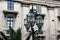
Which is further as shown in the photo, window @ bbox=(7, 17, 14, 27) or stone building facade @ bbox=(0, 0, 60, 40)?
window @ bbox=(7, 17, 14, 27)

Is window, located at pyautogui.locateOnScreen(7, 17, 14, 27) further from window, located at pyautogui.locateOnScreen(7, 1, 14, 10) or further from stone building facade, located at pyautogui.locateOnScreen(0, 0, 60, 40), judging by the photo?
window, located at pyautogui.locateOnScreen(7, 1, 14, 10)

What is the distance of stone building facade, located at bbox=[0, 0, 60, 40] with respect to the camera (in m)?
21.0

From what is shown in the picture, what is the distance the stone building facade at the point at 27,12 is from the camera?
68.9 ft

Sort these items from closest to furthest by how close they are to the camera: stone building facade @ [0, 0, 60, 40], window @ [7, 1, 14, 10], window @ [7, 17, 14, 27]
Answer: stone building facade @ [0, 0, 60, 40] < window @ [7, 17, 14, 27] < window @ [7, 1, 14, 10]

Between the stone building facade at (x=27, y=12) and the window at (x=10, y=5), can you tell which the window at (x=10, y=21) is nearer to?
the stone building facade at (x=27, y=12)

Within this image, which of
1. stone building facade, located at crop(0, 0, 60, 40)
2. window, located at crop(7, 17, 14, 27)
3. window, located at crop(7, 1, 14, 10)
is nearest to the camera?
stone building facade, located at crop(0, 0, 60, 40)

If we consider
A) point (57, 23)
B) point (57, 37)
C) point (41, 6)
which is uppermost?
point (41, 6)

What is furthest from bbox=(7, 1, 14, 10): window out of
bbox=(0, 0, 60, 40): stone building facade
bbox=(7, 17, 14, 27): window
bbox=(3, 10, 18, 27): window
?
bbox=(7, 17, 14, 27): window

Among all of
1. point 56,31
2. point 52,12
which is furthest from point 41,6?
point 56,31

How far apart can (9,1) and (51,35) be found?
578cm

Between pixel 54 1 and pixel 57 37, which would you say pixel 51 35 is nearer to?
pixel 57 37

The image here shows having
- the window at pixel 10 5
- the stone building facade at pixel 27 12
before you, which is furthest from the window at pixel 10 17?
the window at pixel 10 5

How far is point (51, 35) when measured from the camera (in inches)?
882

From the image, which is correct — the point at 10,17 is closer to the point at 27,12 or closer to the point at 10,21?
the point at 10,21
